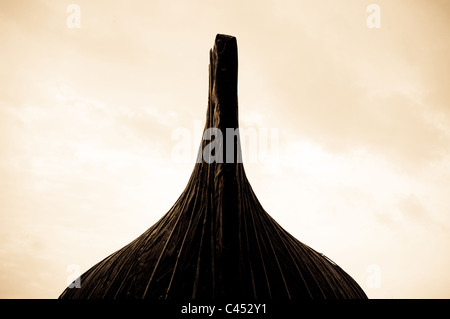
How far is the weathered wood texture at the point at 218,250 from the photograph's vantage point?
10.3 ft

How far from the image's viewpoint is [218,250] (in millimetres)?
3197

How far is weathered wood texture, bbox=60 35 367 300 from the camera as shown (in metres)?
3.13

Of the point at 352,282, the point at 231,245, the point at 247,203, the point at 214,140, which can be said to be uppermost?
the point at 214,140

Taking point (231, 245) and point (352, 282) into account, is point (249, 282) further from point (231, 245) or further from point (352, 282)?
point (352, 282)

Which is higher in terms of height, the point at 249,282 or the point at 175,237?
the point at 175,237
